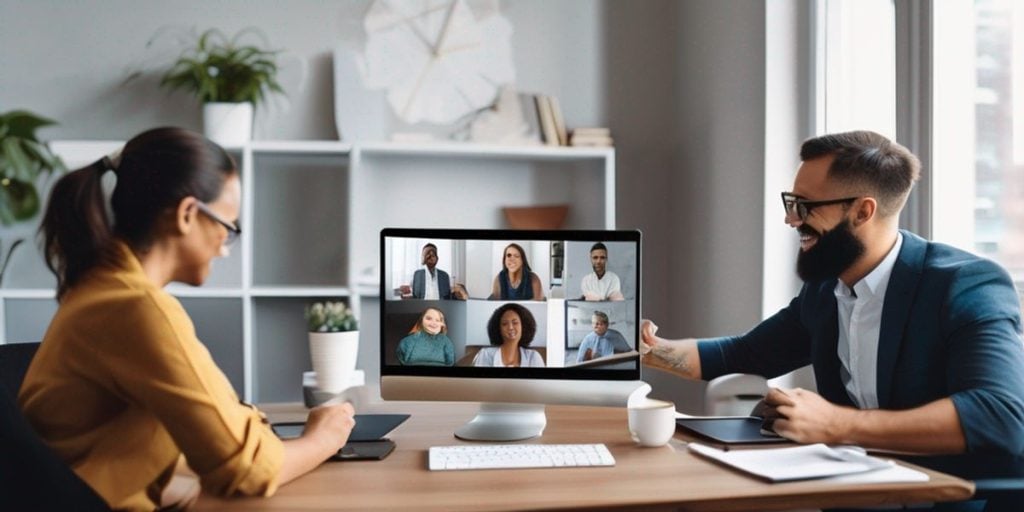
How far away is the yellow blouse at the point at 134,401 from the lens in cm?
142

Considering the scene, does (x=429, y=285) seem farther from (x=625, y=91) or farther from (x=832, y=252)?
(x=625, y=91)

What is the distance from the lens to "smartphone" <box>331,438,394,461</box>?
1754 millimetres

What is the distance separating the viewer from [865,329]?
210 centimetres

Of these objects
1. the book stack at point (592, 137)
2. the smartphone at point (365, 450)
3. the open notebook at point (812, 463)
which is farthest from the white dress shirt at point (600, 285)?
the book stack at point (592, 137)

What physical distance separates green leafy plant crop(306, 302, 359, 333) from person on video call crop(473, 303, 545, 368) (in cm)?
128

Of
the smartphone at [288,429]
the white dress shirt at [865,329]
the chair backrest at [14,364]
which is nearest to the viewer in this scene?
the chair backrest at [14,364]

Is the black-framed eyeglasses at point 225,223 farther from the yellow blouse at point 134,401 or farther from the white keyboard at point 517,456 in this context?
the white keyboard at point 517,456

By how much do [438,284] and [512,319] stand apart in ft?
0.55

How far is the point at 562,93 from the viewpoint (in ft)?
12.4

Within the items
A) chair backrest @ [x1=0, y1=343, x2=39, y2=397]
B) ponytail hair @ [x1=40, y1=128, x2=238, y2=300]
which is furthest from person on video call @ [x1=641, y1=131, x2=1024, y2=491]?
chair backrest @ [x1=0, y1=343, x2=39, y2=397]

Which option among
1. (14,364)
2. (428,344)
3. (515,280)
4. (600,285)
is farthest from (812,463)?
(14,364)

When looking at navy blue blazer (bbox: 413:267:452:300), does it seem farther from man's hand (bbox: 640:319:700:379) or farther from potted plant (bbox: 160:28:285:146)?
potted plant (bbox: 160:28:285:146)

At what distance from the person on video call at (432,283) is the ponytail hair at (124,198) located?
53 centimetres

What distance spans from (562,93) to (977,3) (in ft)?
5.50
